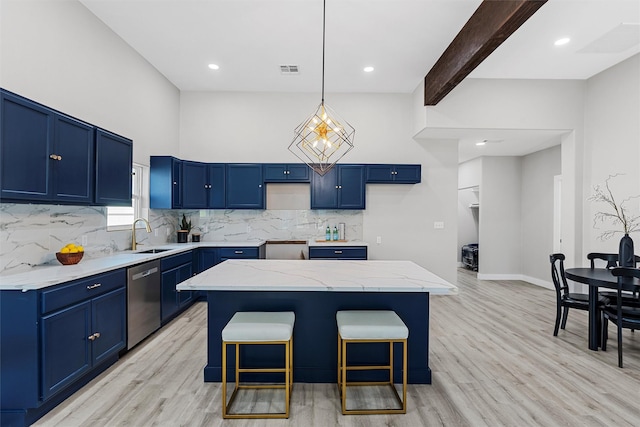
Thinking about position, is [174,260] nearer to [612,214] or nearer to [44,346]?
[44,346]

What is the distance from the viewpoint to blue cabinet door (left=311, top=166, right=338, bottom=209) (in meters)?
5.39

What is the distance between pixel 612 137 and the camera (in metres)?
4.57

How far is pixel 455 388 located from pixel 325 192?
3442 mm

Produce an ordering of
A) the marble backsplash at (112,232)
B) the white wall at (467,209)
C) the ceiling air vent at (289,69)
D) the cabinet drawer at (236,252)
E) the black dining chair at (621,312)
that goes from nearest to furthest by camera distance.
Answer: the marble backsplash at (112,232), the black dining chair at (621,312), the ceiling air vent at (289,69), the cabinet drawer at (236,252), the white wall at (467,209)

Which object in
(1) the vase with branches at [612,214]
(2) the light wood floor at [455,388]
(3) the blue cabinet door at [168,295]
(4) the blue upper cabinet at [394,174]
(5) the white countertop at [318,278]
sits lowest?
(2) the light wood floor at [455,388]

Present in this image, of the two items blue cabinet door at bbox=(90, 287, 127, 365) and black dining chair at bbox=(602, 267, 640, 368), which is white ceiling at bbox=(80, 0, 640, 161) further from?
blue cabinet door at bbox=(90, 287, 127, 365)

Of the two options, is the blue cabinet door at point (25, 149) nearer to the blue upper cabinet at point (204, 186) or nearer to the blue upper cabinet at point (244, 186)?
the blue upper cabinet at point (204, 186)

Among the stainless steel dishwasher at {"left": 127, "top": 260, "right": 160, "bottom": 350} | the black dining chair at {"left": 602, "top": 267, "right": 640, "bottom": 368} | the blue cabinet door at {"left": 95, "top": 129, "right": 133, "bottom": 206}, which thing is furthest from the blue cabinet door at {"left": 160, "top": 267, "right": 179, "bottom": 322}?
the black dining chair at {"left": 602, "top": 267, "right": 640, "bottom": 368}

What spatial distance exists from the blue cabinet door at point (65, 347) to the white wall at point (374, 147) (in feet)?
12.2

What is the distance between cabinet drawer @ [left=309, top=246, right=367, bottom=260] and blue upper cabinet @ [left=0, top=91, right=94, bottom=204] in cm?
302

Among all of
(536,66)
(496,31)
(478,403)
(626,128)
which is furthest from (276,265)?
(626,128)

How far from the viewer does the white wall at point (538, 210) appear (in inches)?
246

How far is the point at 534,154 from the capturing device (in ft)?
21.9

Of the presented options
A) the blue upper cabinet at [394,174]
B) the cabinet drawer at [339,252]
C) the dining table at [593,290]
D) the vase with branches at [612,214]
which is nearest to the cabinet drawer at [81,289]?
the cabinet drawer at [339,252]
